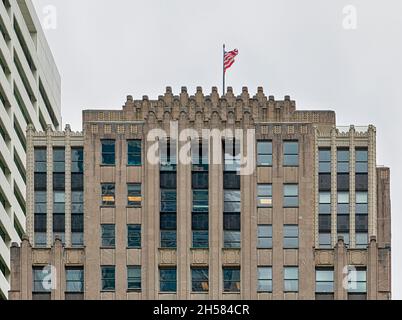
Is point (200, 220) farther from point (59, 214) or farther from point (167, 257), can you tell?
point (59, 214)

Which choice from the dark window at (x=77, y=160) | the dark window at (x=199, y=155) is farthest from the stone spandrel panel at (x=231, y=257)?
the dark window at (x=77, y=160)

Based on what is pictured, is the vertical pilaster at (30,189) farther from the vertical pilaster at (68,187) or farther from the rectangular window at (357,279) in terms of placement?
the rectangular window at (357,279)

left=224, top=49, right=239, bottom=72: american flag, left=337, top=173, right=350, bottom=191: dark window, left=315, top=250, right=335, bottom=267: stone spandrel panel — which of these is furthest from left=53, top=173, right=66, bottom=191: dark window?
left=337, top=173, right=350, bottom=191: dark window

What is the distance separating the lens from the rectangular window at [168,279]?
10550 centimetres

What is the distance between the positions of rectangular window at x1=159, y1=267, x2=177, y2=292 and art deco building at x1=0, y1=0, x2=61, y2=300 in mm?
21020

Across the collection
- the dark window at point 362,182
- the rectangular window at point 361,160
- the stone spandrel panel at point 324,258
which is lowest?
the stone spandrel panel at point 324,258

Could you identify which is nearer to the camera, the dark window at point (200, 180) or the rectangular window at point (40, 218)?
the dark window at point (200, 180)

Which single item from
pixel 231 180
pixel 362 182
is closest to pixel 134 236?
pixel 231 180

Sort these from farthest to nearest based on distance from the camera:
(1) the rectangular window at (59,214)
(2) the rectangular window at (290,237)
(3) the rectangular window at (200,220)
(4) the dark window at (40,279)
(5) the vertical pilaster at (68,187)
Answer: (1) the rectangular window at (59,214) → (5) the vertical pilaster at (68,187) → (3) the rectangular window at (200,220) → (2) the rectangular window at (290,237) → (4) the dark window at (40,279)

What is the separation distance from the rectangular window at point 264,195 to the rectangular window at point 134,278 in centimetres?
866

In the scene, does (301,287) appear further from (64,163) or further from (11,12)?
(11,12)

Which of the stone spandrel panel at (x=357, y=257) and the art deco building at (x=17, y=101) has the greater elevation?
the art deco building at (x=17, y=101)

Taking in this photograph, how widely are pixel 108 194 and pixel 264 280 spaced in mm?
11103
